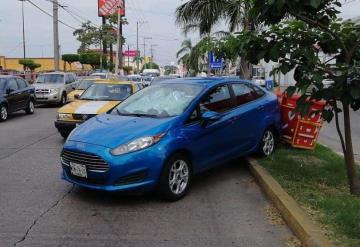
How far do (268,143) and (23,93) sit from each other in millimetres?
12507

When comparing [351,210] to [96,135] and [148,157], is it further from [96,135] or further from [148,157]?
[96,135]

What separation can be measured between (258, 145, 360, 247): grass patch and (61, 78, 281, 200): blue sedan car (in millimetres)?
737

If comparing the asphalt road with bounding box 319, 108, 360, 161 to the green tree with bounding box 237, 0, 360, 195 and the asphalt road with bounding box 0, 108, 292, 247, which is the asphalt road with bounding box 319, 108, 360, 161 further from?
the asphalt road with bounding box 0, 108, 292, 247

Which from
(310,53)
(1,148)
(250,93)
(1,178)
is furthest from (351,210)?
(1,148)

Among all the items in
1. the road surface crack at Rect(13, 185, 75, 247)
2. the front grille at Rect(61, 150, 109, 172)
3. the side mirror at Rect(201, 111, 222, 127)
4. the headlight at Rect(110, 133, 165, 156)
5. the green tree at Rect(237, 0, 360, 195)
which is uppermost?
the green tree at Rect(237, 0, 360, 195)

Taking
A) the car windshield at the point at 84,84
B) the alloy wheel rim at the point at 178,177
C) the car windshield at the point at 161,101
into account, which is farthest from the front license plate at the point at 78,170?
the car windshield at the point at 84,84

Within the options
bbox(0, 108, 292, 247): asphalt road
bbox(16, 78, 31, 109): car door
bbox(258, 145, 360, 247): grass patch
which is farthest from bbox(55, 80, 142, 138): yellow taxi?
bbox(16, 78, 31, 109): car door

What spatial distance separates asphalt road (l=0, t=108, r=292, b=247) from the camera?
519 centimetres

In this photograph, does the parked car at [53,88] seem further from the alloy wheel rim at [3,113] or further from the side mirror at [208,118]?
the side mirror at [208,118]

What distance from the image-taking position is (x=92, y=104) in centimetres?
1209

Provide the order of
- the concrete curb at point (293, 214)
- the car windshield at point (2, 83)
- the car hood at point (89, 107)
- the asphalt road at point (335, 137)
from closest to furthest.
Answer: the concrete curb at point (293, 214)
the asphalt road at point (335, 137)
the car hood at point (89, 107)
the car windshield at point (2, 83)

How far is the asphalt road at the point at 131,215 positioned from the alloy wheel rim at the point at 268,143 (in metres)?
0.73

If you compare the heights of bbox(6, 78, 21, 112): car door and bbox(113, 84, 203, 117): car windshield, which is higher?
bbox(113, 84, 203, 117): car windshield

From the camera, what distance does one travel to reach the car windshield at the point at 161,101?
285 inches
